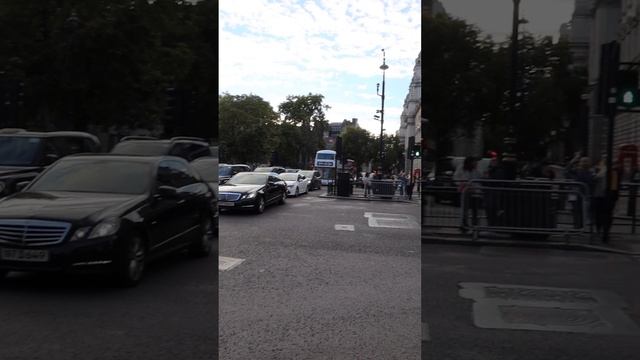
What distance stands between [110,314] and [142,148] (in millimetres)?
450

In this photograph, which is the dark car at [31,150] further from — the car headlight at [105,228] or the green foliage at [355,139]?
the green foliage at [355,139]

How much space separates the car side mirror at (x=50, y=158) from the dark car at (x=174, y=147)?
0.47ft

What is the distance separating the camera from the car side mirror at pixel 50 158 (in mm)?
1383

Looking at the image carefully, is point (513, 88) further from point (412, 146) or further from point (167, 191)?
point (167, 191)

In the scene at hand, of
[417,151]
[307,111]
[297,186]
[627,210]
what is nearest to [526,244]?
[627,210]

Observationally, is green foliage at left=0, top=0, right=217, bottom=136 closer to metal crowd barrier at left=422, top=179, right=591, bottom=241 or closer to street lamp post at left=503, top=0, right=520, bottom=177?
metal crowd barrier at left=422, top=179, right=591, bottom=241

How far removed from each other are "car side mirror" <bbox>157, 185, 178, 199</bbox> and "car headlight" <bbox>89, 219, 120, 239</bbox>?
0.12 meters

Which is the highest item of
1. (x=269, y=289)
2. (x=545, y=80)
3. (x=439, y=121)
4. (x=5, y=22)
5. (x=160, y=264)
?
(x=5, y=22)

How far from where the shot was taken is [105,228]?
1352 millimetres

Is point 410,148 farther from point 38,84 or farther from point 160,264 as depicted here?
point 38,84

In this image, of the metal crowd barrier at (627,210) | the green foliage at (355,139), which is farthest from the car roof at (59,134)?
the metal crowd barrier at (627,210)

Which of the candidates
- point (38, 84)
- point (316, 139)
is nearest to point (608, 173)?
point (316, 139)

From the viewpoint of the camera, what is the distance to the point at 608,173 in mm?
1321

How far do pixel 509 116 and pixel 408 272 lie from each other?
3.77ft
